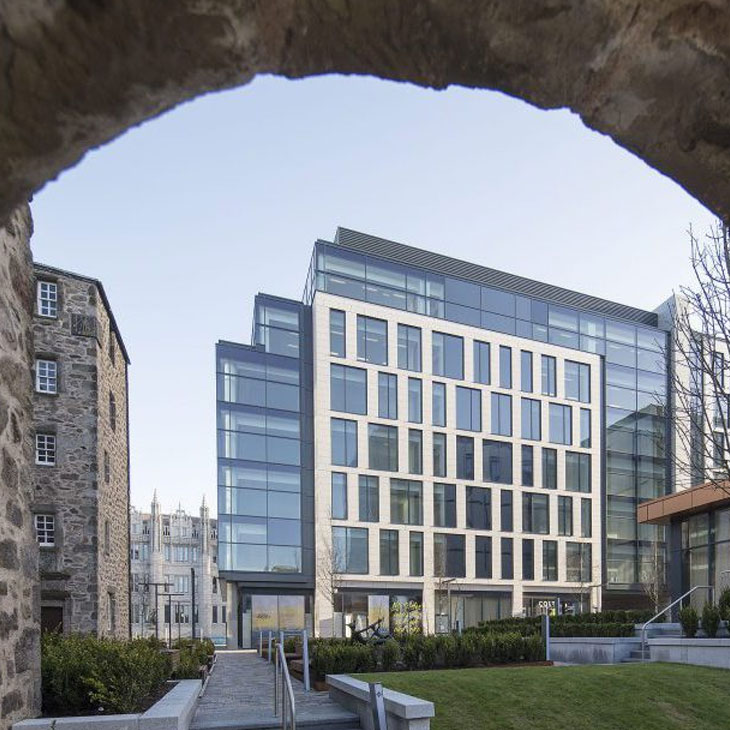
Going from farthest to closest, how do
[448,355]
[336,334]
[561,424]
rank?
1. [561,424]
2. [448,355]
3. [336,334]

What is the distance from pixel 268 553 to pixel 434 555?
32.9ft

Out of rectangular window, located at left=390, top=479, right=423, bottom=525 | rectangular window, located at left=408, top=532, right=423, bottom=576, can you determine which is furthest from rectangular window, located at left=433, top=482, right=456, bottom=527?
rectangular window, located at left=408, top=532, right=423, bottom=576

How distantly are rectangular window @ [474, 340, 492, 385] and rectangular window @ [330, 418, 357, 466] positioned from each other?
943cm

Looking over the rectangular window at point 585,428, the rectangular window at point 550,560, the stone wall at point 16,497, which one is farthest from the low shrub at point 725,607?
the rectangular window at point 585,428

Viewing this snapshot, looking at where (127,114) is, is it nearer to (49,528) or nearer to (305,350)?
(49,528)

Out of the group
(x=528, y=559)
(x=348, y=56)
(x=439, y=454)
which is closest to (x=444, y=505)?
(x=439, y=454)

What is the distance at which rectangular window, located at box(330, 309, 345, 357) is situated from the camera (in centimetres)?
4106

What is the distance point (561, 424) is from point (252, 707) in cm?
3993

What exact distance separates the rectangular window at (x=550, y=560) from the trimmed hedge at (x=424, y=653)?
30948 millimetres

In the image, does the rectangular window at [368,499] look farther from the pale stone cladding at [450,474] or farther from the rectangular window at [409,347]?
the rectangular window at [409,347]

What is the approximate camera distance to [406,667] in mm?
13891

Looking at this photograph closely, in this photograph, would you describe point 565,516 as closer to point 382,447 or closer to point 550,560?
point 550,560

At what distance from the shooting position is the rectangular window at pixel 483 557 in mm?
42594

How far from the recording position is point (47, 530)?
1977 cm
